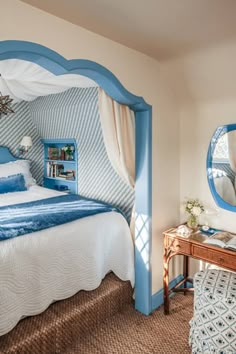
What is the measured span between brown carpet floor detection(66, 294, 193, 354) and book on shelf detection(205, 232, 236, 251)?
0.81 metres

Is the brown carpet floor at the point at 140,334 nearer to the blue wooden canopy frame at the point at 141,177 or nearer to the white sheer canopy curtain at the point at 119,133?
the blue wooden canopy frame at the point at 141,177

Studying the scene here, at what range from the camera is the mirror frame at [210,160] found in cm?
234

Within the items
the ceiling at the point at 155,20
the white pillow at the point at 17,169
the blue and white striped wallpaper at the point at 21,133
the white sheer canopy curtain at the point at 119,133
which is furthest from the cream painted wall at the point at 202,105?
the blue and white striped wallpaper at the point at 21,133

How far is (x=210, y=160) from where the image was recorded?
2488 mm

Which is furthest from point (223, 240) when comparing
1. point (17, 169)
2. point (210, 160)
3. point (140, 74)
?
point (17, 169)

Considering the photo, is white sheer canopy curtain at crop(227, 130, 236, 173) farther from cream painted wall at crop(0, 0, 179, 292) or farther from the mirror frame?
cream painted wall at crop(0, 0, 179, 292)

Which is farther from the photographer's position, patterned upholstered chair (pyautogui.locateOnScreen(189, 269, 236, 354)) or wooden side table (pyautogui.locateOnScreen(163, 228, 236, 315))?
wooden side table (pyautogui.locateOnScreen(163, 228, 236, 315))

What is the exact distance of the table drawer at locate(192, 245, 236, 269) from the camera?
1.96 meters

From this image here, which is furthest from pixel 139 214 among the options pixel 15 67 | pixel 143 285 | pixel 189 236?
pixel 15 67

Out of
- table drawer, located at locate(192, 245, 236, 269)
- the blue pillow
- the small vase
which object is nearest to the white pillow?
the blue pillow

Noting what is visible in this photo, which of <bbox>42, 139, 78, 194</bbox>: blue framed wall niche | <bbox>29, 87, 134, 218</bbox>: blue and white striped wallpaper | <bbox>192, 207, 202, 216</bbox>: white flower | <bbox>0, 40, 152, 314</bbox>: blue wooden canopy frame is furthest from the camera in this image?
<bbox>42, 139, 78, 194</bbox>: blue framed wall niche

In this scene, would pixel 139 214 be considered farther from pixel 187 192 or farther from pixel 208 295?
pixel 208 295

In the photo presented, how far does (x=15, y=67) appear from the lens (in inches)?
81.8

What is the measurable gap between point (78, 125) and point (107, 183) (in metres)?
0.98
